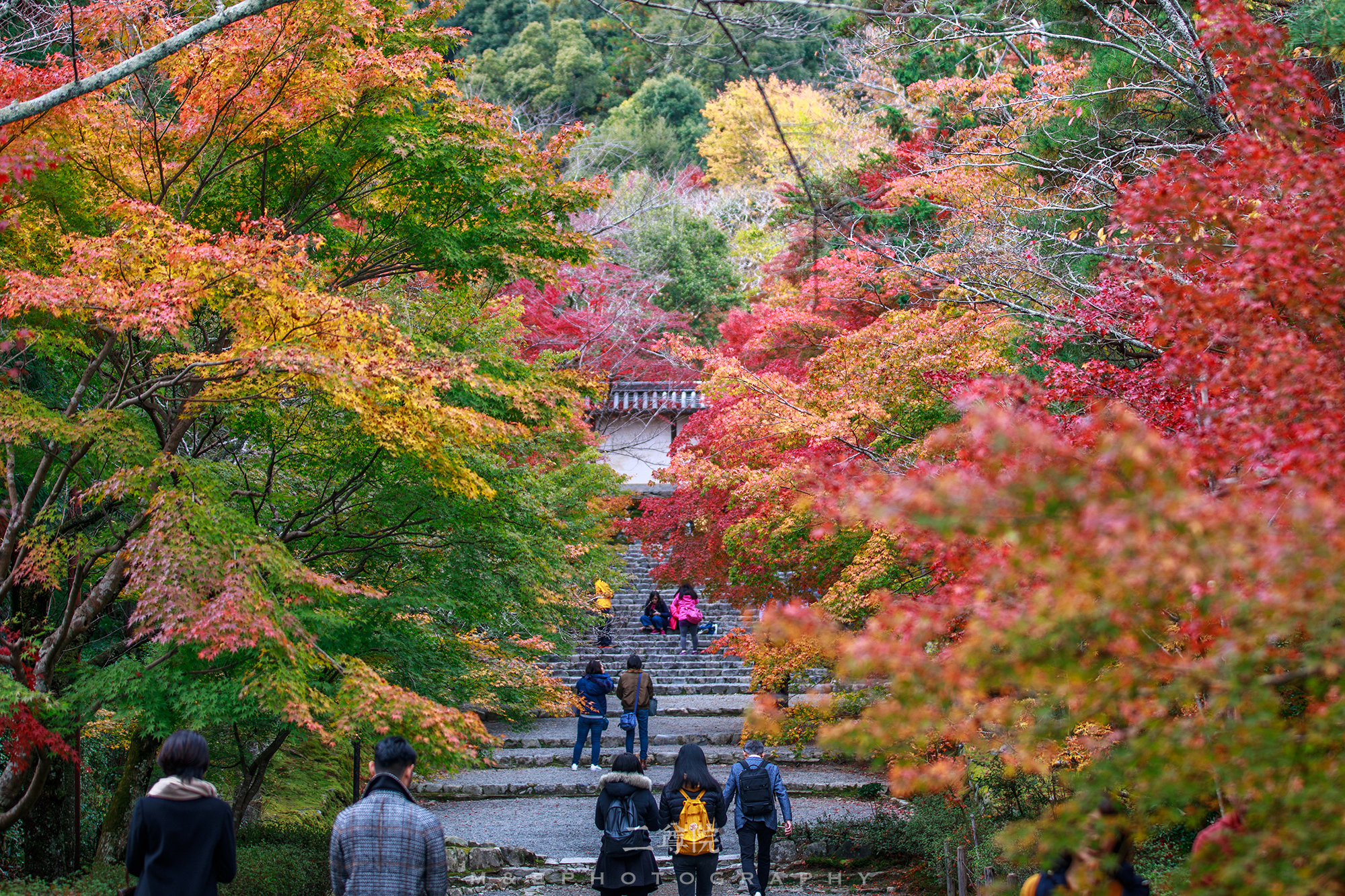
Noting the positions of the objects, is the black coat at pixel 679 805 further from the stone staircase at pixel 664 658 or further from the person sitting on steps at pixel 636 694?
the stone staircase at pixel 664 658

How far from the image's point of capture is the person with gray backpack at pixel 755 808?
771cm

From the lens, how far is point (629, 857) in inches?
260

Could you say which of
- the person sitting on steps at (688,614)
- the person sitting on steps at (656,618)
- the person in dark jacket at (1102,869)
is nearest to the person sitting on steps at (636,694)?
the person sitting on steps at (688,614)

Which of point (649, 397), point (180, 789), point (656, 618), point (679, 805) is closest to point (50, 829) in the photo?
point (679, 805)

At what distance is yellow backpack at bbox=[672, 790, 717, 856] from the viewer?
6.96 meters

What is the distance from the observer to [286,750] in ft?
43.9

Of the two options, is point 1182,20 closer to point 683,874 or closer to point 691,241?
point 683,874

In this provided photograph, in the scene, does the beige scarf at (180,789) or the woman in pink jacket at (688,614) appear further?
the woman in pink jacket at (688,614)

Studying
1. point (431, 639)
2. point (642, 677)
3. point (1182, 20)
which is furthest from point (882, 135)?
point (431, 639)

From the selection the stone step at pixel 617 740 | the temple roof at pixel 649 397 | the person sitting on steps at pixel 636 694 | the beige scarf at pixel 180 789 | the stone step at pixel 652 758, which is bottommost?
the stone step at pixel 652 758

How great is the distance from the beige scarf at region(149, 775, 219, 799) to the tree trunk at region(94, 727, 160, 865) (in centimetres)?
484

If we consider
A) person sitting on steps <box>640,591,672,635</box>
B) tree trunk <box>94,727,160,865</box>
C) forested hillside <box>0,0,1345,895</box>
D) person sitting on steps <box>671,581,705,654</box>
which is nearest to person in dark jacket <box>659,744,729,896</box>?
forested hillside <box>0,0,1345,895</box>

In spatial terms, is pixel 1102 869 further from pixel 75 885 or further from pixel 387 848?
pixel 75 885

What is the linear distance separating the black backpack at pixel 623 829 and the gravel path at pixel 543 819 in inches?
147
